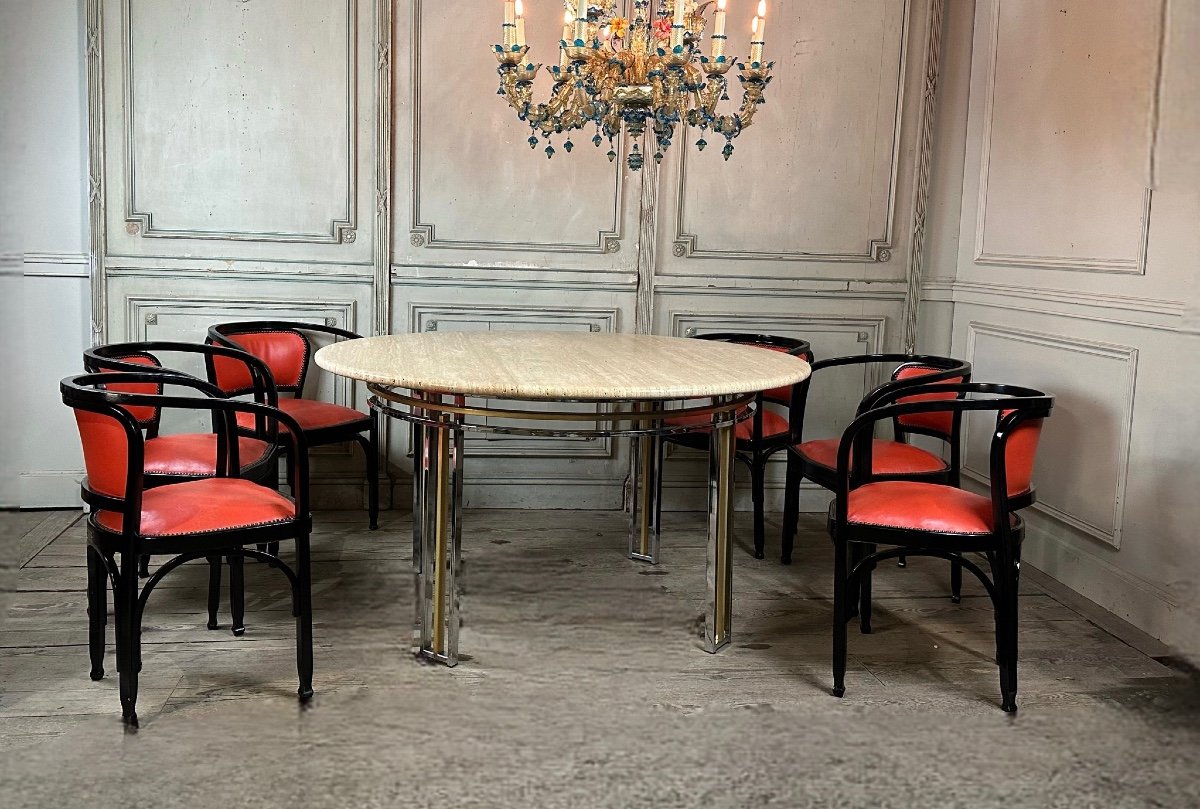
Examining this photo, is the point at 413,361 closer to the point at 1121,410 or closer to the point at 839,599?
the point at 839,599

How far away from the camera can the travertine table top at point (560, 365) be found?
81.0 inches

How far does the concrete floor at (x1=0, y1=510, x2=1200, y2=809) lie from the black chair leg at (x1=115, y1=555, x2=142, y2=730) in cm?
5

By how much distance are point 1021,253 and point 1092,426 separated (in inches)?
25.7

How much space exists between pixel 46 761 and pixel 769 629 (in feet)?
5.22

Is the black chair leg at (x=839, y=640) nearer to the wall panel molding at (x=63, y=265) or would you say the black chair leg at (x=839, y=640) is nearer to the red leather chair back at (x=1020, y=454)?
the red leather chair back at (x=1020, y=454)

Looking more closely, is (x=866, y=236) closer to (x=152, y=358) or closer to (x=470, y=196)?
(x=470, y=196)

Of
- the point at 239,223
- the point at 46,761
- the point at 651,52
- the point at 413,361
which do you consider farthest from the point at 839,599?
the point at 239,223

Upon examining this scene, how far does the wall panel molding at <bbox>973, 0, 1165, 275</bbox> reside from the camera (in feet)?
8.82

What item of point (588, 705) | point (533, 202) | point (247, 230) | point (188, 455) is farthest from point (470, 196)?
point (588, 705)

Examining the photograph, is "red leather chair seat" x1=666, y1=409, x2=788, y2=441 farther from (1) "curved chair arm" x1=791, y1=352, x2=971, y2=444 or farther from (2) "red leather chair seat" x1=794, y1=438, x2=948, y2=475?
(2) "red leather chair seat" x1=794, y1=438, x2=948, y2=475

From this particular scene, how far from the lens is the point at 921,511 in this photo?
2.15 m

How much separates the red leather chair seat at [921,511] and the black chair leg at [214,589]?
4.66 feet

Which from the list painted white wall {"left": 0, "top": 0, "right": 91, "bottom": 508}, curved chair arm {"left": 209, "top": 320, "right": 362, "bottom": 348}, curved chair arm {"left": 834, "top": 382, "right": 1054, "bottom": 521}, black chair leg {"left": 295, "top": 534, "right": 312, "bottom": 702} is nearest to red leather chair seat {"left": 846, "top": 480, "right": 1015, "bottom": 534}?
curved chair arm {"left": 834, "top": 382, "right": 1054, "bottom": 521}

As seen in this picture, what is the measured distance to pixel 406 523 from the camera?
11.7 ft
